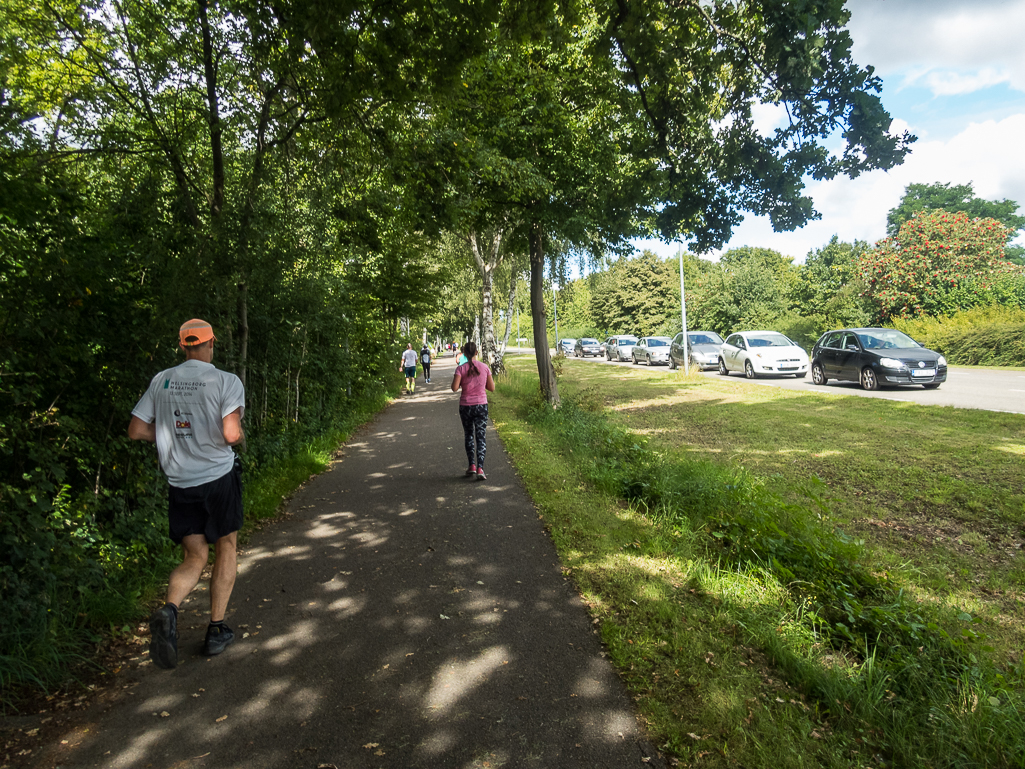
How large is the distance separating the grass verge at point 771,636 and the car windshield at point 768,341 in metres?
18.0

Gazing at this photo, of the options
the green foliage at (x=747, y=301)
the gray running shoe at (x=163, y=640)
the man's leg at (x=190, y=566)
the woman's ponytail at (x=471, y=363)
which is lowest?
the gray running shoe at (x=163, y=640)

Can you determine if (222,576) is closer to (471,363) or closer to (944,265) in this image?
(471,363)

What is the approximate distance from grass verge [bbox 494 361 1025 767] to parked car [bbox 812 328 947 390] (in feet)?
38.0

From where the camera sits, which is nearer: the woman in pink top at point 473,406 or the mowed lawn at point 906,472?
the mowed lawn at point 906,472

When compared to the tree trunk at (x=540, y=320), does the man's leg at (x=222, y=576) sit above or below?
below

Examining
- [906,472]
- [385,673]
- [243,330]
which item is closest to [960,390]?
[906,472]

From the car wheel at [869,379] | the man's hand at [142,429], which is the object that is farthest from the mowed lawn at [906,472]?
the man's hand at [142,429]

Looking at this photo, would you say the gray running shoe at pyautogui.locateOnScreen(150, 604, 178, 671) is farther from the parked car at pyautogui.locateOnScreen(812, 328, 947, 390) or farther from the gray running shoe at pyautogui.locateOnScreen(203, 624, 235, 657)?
the parked car at pyautogui.locateOnScreen(812, 328, 947, 390)

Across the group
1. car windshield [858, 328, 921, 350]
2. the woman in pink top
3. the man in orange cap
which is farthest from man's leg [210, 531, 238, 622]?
car windshield [858, 328, 921, 350]

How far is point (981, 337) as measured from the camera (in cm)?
2625

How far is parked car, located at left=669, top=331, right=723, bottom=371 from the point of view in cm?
2883

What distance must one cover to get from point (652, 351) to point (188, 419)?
114 feet

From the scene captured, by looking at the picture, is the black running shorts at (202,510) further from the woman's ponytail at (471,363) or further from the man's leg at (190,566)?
the woman's ponytail at (471,363)

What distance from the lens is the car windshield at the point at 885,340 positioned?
17.6 m
